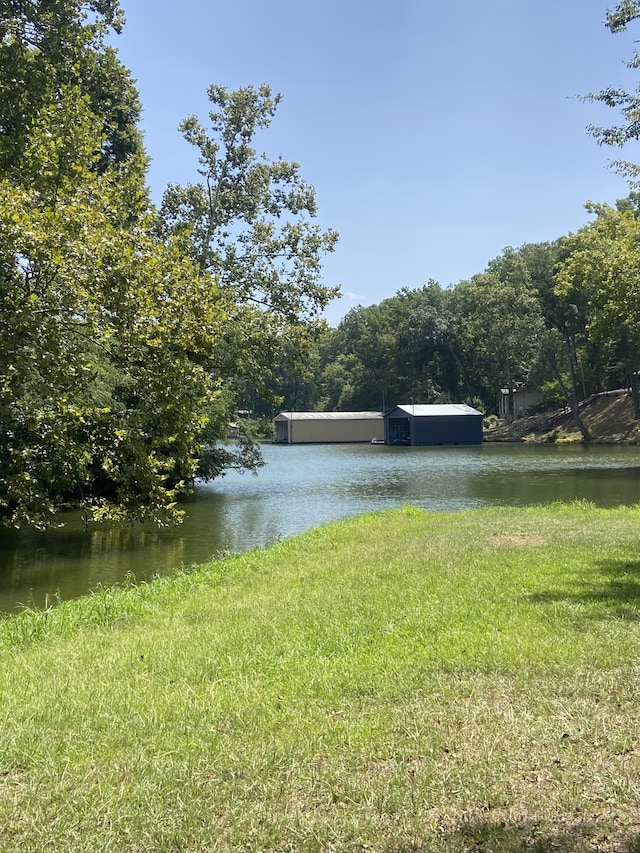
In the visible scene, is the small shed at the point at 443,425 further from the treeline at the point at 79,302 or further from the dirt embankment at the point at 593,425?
the treeline at the point at 79,302

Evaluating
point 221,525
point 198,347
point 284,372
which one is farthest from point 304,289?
point 284,372

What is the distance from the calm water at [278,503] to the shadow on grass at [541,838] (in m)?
9.07

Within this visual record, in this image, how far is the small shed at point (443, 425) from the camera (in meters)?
71.1

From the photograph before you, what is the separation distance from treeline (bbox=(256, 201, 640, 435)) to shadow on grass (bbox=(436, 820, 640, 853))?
90.8 ft

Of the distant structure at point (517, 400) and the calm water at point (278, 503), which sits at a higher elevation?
the distant structure at point (517, 400)

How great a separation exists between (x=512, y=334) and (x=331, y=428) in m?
27.0

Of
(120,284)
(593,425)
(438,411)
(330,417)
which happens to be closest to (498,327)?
(438,411)

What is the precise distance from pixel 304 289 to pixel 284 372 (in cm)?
9211

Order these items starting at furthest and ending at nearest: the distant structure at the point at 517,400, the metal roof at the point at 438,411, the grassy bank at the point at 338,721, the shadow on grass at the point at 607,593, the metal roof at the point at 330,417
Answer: the metal roof at the point at 330,417 → the distant structure at the point at 517,400 → the metal roof at the point at 438,411 → the shadow on grass at the point at 607,593 → the grassy bank at the point at 338,721

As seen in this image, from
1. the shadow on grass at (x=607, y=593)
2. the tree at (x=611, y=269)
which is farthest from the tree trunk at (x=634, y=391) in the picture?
the shadow on grass at (x=607, y=593)

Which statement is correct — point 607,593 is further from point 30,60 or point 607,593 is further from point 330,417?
point 330,417

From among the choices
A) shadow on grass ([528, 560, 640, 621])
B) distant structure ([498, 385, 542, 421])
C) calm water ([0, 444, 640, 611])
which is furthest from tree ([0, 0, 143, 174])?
distant structure ([498, 385, 542, 421])

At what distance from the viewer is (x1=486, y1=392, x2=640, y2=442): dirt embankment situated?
203 ft

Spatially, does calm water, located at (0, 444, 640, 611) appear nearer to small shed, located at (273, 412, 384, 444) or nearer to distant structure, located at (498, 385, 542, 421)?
distant structure, located at (498, 385, 542, 421)
